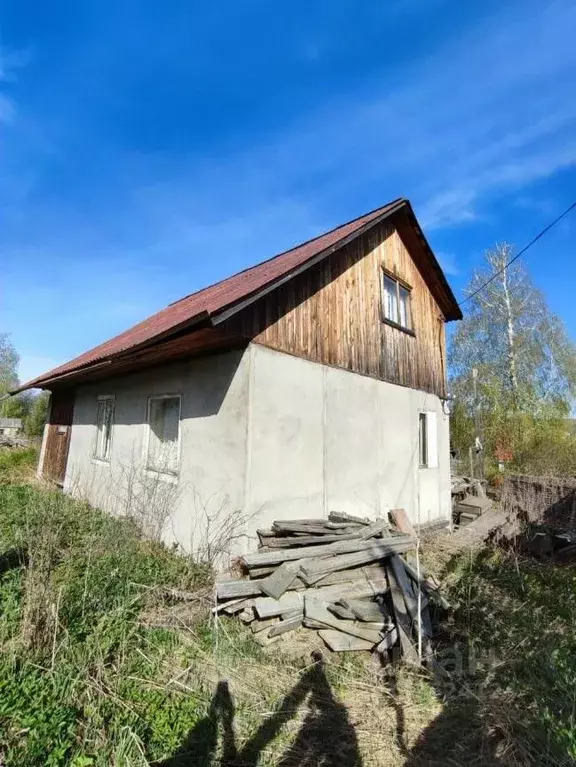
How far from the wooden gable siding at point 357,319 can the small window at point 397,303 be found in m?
Answer: 0.23

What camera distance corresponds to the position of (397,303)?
31.8 ft

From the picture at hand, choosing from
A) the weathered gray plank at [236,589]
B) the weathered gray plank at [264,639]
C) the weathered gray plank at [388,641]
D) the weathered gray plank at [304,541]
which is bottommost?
the weathered gray plank at [264,639]

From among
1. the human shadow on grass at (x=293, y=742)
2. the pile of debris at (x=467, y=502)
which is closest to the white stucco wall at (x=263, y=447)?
the human shadow on grass at (x=293, y=742)

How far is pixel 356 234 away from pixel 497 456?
1383cm

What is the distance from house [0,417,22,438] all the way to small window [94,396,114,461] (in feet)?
82.0

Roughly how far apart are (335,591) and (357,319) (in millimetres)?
5025

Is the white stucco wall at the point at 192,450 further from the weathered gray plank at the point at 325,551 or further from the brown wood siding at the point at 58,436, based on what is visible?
the brown wood siding at the point at 58,436

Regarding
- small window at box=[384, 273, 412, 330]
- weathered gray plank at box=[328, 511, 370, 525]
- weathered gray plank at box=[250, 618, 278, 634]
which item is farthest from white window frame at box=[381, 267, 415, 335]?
weathered gray plank at box=[250, 618, 278, 634]

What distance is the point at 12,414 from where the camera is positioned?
35.2 meters

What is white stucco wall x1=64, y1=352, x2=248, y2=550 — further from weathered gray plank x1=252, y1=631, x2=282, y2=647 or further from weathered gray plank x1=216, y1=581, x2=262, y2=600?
weathered gray plank x1=252, y1=631, x2=282, y2=647

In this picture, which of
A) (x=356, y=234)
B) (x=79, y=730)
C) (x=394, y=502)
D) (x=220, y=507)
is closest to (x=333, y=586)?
(x=220, y=507)

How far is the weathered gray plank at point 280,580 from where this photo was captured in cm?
480

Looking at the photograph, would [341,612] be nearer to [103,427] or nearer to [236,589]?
[236,589]

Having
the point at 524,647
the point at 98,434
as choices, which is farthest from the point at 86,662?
the point at 98,434
